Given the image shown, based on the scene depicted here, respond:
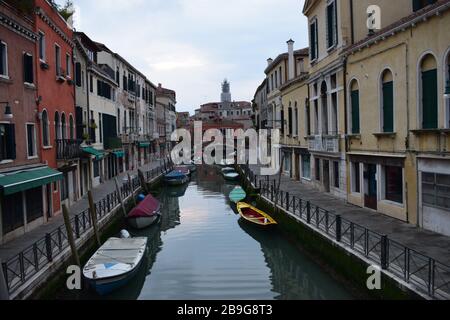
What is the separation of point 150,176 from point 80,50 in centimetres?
1491

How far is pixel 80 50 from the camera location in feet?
80.4

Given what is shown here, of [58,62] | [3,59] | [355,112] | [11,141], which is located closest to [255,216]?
[355,112]

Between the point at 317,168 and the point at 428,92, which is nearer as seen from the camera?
the point at 428,92

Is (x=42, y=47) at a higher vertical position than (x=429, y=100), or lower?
higher

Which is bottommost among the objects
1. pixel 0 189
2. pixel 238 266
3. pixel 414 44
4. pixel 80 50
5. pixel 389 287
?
pixel 238 266

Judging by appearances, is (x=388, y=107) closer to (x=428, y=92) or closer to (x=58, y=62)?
(x=428, y=92)

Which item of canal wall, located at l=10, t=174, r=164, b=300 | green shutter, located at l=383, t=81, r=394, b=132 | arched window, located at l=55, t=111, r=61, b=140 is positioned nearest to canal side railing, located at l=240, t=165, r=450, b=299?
green shutter, located at l=383, t=81, r=394, b=132

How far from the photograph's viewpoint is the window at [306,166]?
1068 inches

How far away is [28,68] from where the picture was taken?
16.1 meters

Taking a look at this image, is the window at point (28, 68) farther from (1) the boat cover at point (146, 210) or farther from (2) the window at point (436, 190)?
(2) the window at point (436, 190)

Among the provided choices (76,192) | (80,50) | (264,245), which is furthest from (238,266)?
(80,50)

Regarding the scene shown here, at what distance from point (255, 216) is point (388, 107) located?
8.18 metres

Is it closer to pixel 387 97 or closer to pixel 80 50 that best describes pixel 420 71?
pixel 387 97

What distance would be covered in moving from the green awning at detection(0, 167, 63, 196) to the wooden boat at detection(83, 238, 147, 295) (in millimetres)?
2990
